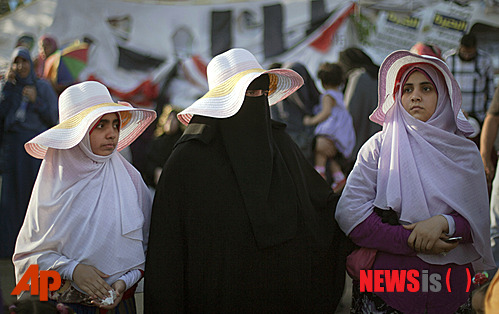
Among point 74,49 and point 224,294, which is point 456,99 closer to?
point 224,294

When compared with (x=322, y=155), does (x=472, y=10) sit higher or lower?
higher

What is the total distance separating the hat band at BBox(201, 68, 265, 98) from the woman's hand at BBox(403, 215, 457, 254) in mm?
1025

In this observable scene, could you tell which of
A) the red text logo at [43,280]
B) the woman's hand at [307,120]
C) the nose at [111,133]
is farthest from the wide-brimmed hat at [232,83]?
the woman's hand at [307,120]

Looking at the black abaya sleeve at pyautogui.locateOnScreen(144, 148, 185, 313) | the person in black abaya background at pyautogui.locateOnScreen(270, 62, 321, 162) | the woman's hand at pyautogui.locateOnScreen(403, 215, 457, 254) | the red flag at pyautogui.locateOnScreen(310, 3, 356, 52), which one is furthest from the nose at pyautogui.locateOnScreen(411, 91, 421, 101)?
the red flag at pyautogui.locateOnScreen(310, 3, 356, 52)

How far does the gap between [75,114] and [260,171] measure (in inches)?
37.2

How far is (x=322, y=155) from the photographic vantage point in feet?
18.4

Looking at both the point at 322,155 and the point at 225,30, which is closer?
the point at 322,155

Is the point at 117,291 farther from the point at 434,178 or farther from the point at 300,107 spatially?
the point at 300,107

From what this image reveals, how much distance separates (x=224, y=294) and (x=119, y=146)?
→ 101 cm

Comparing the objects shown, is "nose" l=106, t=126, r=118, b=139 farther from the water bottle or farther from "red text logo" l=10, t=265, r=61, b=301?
the water bottle

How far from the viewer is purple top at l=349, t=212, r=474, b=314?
2.29 metres

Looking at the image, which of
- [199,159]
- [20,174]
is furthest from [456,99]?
[20,174]

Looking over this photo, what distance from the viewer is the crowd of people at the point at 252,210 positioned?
2.31 metres

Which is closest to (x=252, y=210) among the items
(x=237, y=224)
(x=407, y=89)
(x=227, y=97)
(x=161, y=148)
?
(x=237, y=224)
